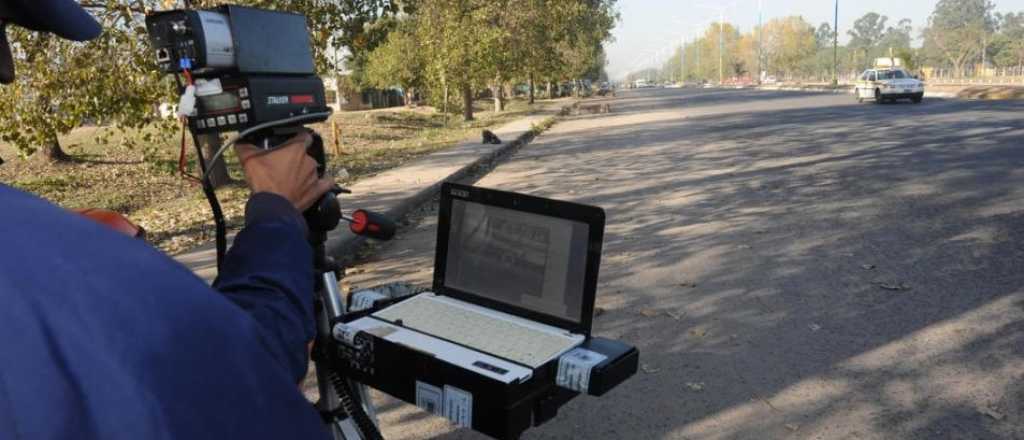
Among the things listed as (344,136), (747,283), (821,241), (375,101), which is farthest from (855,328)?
(375,101)

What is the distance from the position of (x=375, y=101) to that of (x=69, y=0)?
61714mm

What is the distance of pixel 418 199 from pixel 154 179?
582 cm

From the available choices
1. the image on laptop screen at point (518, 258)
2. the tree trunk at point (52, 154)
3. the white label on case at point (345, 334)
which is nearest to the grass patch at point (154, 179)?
the tree trunk at point (52, 154)

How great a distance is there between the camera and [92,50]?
314 inches

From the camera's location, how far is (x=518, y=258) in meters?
1.75

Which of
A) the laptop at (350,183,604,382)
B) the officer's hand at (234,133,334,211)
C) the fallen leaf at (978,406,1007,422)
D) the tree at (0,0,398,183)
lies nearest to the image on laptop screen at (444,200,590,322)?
the laptop at (350,183,604,382)

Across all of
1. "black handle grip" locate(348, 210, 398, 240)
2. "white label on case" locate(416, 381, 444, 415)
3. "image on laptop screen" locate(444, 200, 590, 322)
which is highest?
"black handle grip" locate(348, 210, 398, 240)

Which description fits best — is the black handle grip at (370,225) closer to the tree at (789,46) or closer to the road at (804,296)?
the road at (804,296)

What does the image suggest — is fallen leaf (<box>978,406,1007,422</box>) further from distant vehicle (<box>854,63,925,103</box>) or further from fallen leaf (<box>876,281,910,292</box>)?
distant vehicle (<box>854,63,925,103</box>)

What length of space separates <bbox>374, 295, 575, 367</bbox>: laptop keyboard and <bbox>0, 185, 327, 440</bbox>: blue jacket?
2.05 feet

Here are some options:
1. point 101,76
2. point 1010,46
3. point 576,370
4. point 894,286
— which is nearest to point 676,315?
point 894,286

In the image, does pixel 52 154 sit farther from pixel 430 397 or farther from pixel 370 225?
pixel 430 397

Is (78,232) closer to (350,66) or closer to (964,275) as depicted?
(964,275)

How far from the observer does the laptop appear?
154 centimetres
